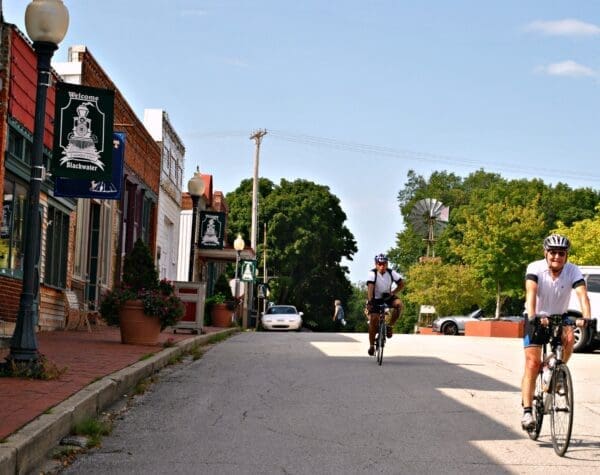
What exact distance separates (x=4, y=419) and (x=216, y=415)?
2.94 m

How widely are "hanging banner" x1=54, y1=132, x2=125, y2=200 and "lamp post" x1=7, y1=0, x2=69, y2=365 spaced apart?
612 cm

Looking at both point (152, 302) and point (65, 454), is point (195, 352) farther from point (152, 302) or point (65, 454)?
point (65, 454)

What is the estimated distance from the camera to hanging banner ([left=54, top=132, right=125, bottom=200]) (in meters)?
21.3

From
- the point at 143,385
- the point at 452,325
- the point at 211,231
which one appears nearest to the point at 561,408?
the point at 143,385

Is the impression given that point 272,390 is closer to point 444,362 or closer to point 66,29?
point 66,29

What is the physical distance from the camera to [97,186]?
23688 mm

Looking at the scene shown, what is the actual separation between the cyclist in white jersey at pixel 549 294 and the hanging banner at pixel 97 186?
10.2 meters

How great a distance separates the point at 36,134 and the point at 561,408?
6.16m

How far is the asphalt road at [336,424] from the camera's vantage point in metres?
8.25

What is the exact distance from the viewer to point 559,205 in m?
→ 85.7

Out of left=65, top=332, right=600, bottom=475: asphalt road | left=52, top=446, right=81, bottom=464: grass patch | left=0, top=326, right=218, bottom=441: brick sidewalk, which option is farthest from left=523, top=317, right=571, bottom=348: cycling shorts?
left=0, top=326, right=218, bottom=441: brick sidewalk

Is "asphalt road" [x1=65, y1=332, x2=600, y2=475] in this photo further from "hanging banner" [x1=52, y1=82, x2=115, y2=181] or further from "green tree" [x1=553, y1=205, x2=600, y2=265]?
"green tree" [x1=553, y1=205, x2=600, y2=265]

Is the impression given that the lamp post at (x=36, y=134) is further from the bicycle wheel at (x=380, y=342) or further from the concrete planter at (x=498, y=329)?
the concrete planter at (x=498, y=329)

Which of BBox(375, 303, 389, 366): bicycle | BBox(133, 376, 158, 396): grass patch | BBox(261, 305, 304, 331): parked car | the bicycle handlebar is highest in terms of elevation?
the bicycle handlebar
